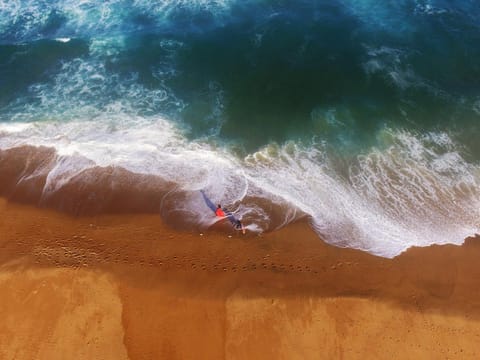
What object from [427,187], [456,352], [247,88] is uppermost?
[247,88]

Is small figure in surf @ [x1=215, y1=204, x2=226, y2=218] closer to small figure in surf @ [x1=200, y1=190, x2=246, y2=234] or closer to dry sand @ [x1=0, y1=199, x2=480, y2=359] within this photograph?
small figure in surf @ [x1=200, y1=190, x2=246, y2=234]

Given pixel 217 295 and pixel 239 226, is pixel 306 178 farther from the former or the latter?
pixel 217 295

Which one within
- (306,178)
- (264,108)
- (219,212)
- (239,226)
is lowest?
(239,226)

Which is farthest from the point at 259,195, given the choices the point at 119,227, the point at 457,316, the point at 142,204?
the point at 457,316

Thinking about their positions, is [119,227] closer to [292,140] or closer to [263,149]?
[263,149]

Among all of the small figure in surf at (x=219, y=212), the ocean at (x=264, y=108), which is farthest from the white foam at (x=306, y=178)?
the small figure in surf at (x=219, y=212)

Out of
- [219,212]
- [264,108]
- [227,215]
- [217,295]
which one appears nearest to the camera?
[217,295]

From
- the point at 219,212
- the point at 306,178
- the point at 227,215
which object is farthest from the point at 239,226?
the point at 306,178

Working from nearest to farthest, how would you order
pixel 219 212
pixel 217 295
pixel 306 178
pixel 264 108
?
pixel 217 295 < pixel 219 212 < pixel 306 178 < pixel 264 108
